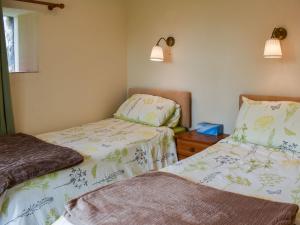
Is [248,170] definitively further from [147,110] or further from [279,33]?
[147,110]

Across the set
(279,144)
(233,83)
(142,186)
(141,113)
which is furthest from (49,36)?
(279,144)

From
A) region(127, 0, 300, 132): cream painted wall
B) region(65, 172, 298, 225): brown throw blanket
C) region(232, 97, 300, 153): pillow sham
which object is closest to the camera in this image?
region(65, 172, 298, 225): brown throw blanket

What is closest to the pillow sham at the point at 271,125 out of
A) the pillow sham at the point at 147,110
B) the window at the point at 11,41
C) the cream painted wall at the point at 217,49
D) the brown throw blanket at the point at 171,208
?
the cream painted wall at the point at 217,49

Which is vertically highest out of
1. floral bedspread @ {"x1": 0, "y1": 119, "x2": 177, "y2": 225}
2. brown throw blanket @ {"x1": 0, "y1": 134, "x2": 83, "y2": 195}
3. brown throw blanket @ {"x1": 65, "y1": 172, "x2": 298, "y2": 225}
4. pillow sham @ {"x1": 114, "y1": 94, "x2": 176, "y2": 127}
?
pillow sham @ {"x1": 114, "y1": 94, "x2": 176, "y2": 127}

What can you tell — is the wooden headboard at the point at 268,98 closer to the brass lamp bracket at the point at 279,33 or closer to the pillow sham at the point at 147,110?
the brass lamp bracket at the point at 279,33

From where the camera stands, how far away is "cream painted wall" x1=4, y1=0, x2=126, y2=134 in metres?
2.83

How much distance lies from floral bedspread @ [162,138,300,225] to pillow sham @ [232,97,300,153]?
0.06 metres

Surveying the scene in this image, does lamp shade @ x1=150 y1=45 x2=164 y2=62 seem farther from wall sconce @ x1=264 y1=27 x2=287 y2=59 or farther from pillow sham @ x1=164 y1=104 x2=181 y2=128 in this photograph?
wall sconce @ x1=264 y1=27 x2=287 y2=59

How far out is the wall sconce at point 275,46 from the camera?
2.38 meters

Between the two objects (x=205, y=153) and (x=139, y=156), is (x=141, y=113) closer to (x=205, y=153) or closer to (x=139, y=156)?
(x=139, y=156)

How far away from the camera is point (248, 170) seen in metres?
1.86

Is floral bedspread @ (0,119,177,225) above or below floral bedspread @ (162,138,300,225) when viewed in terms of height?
below

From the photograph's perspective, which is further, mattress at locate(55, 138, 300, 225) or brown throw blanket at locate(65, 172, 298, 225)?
mattress at locate(55, 138, 300, 225)

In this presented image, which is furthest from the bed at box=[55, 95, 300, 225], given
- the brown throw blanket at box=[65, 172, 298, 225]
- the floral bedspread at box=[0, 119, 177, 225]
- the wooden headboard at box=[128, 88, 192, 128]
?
the wooden headboard at box=[128, 88, 192, 128]
